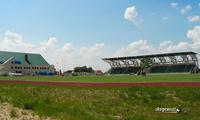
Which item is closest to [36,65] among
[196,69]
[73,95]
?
[196,69]

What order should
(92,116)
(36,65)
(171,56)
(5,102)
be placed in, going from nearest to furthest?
(92,116) < (5,102) < (171,56) < (36,65)

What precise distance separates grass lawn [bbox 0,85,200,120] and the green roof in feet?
406

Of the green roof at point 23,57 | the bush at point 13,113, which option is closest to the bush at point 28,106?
the bush at point 13,113

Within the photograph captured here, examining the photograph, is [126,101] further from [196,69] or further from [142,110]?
[196,69]

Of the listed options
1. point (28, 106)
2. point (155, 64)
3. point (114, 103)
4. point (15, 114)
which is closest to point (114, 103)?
point (114, 103)

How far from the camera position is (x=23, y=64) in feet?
488

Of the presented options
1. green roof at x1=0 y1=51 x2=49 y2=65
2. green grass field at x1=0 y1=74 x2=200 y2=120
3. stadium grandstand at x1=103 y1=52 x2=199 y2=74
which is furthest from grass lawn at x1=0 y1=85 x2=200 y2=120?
green roof at x1=0 y1=51 x2=49 y2=65

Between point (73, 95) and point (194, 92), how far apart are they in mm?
8437

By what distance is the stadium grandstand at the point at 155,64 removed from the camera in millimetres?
112875

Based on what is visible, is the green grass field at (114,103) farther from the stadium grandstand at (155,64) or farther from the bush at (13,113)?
the stadium grandstand at (155,64)

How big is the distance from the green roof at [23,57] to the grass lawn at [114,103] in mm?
123615

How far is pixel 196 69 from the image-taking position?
111 metres

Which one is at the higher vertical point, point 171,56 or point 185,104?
point 171,56

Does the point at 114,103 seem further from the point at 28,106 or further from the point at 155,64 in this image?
Answer: the point at 155,64
